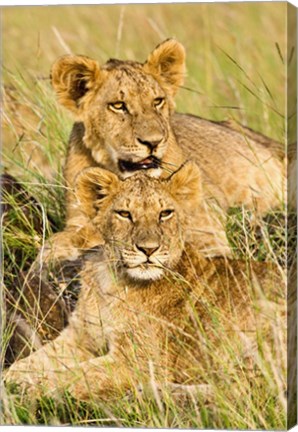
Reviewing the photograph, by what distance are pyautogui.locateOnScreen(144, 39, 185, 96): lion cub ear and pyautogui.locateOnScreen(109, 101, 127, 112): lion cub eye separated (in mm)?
195

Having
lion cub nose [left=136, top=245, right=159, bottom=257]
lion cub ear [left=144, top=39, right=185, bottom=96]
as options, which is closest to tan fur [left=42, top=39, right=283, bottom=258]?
lion cub ear [left=144, top=39, right=185, bottom=96]

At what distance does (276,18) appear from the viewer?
388 inches

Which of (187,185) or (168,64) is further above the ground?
(168,64)

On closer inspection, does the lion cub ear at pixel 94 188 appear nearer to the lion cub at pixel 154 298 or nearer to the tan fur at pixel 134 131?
the lion cub at pixel 154 298

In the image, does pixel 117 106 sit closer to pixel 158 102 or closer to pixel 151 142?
pixel 158 102

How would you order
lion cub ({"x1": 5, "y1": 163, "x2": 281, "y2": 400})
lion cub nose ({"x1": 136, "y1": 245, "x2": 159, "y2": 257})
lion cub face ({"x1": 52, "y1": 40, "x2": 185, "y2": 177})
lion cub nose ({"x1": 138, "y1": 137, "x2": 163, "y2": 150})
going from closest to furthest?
lion cub nose ({"x1": 136, "y1": 245, "x2": 159, "y2": 257}), lion cub ({"x1": 5, "y1": 163, "x2": 281, "y2": 400}), lion cub nose ({"x1": 138, "y1": 137, "x2": 163, "y2": 150}), lion cub face ({"x1": 52, "y1": 40, "x2": 185, "y2": 177})

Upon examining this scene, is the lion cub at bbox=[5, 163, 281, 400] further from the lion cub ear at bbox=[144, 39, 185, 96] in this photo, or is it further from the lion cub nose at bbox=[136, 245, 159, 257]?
the lion cub ear at bbox=[144, 39, 185, 96]

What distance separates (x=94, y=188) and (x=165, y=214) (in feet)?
1.17

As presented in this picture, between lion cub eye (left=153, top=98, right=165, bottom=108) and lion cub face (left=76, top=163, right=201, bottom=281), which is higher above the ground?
lion cub eye (left=153, top=98, right=165, bottom=108)

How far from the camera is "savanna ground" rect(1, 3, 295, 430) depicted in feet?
32.2

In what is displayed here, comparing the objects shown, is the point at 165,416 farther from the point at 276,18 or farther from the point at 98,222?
the point at 276,18

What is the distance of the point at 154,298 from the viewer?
1002cm

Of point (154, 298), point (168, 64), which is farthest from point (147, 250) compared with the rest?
point (168, 64)

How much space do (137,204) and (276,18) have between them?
101 cm
